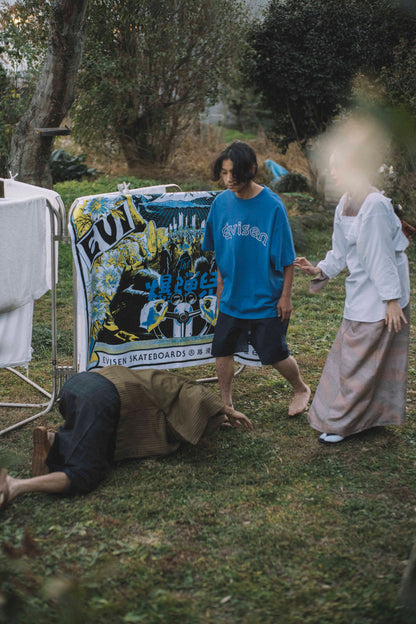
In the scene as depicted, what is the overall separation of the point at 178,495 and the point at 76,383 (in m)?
0.75

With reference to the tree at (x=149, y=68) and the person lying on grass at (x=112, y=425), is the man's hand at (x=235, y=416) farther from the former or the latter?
the tree at (x=149, y=68)

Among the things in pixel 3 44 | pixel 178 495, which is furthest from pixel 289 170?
pixel 178 495

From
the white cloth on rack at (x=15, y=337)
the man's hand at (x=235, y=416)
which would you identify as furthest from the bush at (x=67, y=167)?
the man's hand at (x=235, y=416)

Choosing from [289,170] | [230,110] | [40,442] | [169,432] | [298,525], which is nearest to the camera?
[298,525]

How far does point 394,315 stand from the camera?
3352 millimetres

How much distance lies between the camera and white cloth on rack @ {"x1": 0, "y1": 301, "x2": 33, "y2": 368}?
12.1ft

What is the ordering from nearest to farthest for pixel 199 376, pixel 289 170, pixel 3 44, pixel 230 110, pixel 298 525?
pixel 298 525
pixel 199 376
pixel 3 44
pixel 289 170
pixel 230 110

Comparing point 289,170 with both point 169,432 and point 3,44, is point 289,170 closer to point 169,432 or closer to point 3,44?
point 3,44

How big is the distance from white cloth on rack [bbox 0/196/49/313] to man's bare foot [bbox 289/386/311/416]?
5.67ft

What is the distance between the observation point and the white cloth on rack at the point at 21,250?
3.45 meters

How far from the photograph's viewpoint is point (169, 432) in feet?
11.3

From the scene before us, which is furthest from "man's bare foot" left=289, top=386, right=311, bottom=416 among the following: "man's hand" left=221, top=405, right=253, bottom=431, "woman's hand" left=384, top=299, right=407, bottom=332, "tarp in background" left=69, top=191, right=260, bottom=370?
"woman's hand" left=384, top=299, right=407, bottom=332

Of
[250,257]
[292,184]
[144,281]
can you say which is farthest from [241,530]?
[292,184]

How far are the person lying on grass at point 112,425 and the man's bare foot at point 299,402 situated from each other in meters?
0.67
